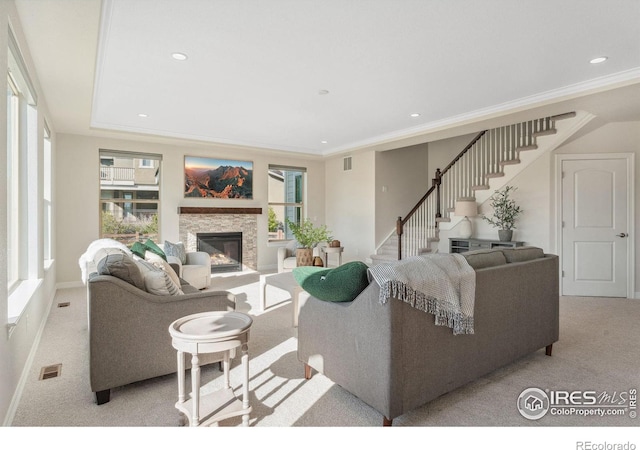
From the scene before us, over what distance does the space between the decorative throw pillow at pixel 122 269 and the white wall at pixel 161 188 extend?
171 inches

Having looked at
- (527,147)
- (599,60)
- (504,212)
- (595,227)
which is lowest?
(595,227)

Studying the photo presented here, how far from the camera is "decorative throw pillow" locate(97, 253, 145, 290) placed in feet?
7.58

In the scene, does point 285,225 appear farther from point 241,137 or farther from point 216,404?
point 216,404

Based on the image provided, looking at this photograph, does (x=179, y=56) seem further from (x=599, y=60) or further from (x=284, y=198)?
(x=284, y=198)

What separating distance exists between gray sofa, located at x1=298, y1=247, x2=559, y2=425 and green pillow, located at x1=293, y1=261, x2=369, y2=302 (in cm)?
7

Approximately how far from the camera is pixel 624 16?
8.45 feet

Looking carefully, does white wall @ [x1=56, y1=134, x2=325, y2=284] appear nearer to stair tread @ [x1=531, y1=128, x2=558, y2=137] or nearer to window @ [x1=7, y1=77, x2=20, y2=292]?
window @ [x1=7, y1=77, x2=20, y2=292]

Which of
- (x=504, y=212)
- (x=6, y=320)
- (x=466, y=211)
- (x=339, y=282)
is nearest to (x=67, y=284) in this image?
(x=6, y=320)

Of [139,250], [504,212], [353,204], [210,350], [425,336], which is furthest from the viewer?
[353,204]

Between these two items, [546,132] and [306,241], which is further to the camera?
[546,132]

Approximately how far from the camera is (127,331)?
2.29 metres

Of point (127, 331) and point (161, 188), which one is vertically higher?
point (161, 188)

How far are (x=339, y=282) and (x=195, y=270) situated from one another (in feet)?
12.1

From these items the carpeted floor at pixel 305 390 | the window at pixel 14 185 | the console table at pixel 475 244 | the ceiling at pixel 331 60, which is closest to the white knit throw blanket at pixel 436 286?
the carpeted floor at pixel 305 390
